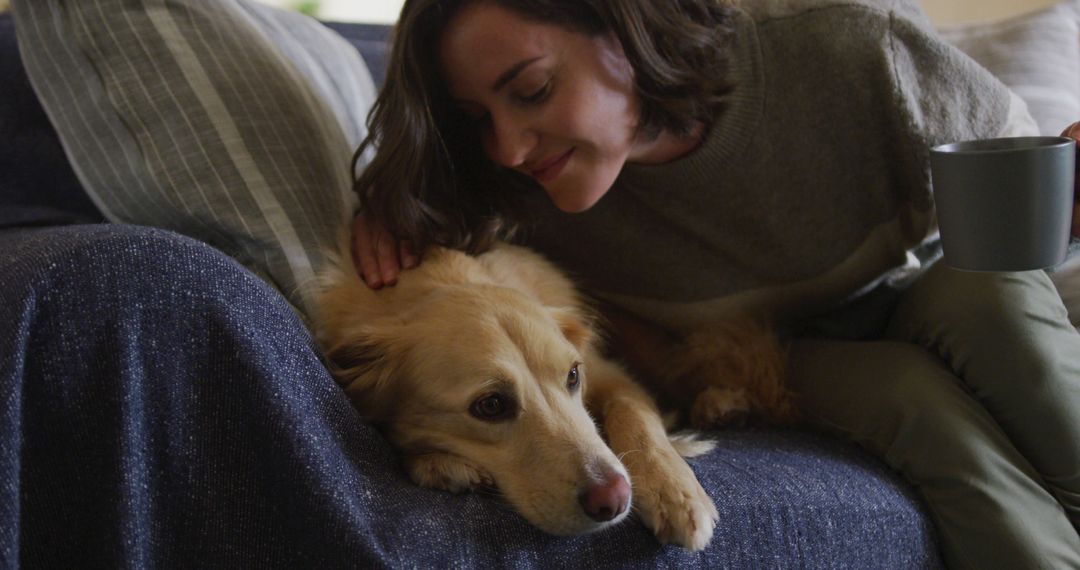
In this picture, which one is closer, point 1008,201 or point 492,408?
point 1008,201

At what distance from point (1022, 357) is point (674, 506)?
2.04ft

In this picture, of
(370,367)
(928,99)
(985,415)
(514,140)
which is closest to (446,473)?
(370,367)

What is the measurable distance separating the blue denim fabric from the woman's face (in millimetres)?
512

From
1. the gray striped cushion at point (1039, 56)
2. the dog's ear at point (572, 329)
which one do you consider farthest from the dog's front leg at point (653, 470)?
the gray striped cushion at point (1039, 56)

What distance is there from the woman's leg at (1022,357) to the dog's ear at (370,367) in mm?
876

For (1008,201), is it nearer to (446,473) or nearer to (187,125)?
(446,473)

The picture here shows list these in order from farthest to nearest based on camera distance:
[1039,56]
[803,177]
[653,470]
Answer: [1039,56]
[803,177]
[653,470]

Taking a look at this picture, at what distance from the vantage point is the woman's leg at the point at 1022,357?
4.12 feet

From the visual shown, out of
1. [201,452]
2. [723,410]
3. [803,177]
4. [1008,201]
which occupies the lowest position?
[723,410]

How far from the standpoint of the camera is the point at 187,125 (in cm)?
133

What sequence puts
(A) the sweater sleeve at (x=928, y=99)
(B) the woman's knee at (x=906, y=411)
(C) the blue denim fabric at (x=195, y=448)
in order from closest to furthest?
(C) the blue denim fabric at (x=195, y=448) < (B) the woman's knee at (x=906, y=411) < (A) the sweater sleeve at (x=928, y=99)

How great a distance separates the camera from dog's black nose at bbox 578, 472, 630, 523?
100 centimetres

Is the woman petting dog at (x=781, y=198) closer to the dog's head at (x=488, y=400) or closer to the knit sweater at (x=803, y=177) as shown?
the knit sweater at (x=803, y=177)

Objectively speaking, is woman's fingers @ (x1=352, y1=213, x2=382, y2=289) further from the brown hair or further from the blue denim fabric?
the blue denim fabric
